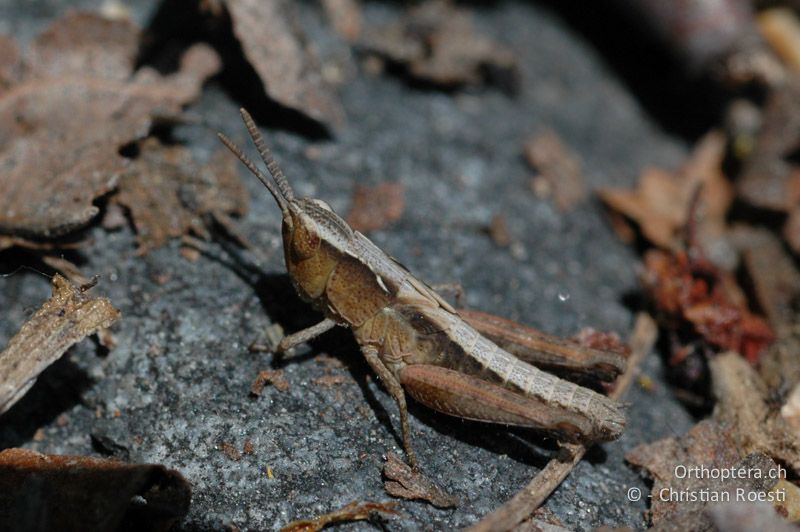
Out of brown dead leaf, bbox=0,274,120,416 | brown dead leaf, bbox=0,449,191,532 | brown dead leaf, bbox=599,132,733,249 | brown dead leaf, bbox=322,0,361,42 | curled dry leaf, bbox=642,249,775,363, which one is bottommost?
brown dead leaf, bbox=0,449,191,532

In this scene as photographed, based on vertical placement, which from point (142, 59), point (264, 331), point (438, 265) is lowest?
point (264, 331)

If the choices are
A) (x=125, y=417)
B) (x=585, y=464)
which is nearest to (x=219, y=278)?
(x=125, y=417)

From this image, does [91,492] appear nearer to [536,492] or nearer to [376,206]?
[536,492]

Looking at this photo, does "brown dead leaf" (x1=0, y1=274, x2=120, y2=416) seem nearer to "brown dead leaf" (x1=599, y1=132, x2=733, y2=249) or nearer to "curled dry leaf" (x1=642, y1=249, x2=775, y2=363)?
"curled dry leaf" (x1=642, y1=249, x2=775, y2=363)

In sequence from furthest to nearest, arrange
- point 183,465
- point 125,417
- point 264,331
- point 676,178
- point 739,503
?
point 676,178 → point 264,331 → point 125,417 → point 183,465 → point 739,503

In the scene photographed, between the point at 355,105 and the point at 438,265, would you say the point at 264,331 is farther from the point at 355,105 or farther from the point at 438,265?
the point at 355,105

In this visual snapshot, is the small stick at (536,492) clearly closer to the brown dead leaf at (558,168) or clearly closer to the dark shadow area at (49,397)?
the brown dead leaf at (558,168)

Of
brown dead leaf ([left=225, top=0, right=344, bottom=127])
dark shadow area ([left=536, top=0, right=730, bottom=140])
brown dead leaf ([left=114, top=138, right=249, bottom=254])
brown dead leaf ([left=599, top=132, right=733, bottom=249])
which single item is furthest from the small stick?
dark shadow area ([left=536, top=0, right=730, bottom=140])

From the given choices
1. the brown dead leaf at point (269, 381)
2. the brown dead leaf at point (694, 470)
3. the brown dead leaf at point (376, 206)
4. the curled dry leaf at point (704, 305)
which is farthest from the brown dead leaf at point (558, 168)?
the brown dead leaf at point (269, 381)
